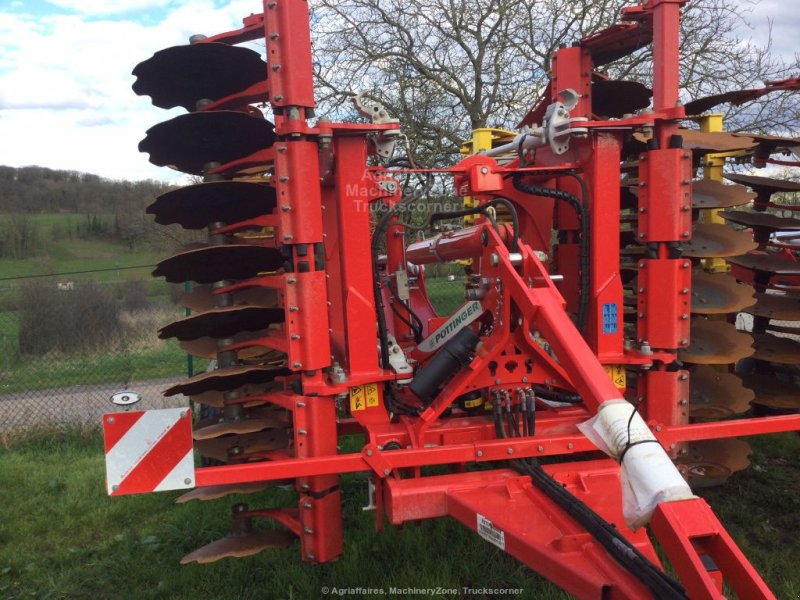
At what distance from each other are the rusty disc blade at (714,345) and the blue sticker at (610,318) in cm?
50

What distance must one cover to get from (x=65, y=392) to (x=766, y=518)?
27.9ft

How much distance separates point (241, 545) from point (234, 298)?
125cm

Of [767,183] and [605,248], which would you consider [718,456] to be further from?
[767,183]

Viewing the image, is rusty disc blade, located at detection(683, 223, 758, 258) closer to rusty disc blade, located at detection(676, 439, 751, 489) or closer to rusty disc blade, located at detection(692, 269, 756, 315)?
rusty disc blade, located at detection(692, 269, 756, 315)

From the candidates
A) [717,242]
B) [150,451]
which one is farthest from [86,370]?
[717,242]

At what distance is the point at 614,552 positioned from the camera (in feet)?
7.03

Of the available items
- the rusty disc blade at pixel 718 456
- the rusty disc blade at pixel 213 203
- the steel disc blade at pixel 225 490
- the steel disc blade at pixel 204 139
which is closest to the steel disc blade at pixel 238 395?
the steel disc blade at pixel 225 490

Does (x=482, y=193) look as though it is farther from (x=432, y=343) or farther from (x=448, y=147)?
(x=448, y=147)

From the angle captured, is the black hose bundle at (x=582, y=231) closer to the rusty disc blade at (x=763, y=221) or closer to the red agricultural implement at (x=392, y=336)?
the red agricultural implement at (x=392, y=336)

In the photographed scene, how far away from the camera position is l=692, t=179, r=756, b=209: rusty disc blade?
386cm

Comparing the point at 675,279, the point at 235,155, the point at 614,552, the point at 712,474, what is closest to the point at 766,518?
the point at 712,474

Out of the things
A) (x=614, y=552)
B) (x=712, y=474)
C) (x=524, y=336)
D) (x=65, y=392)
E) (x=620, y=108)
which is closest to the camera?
(x=614, y=552)

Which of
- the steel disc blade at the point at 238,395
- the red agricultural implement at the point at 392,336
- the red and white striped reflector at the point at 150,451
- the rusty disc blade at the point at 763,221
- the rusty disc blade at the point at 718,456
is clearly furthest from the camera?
the rusty disc blade at the point at 763,221

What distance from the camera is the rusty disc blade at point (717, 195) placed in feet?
12.7
